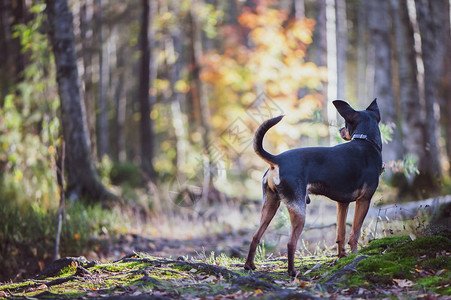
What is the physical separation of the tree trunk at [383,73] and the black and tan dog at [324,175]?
9.43 meters

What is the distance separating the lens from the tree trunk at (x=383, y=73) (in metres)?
14.7

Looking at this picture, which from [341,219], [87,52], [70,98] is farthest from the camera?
[87,52]

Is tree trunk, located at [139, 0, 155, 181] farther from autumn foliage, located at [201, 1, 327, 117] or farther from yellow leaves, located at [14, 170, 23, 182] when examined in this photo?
yellow leaves, located at [14, 170, 23, 182]

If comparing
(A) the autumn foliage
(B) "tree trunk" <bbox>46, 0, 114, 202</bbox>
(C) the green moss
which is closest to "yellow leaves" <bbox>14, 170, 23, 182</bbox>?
(B) "tree trunk" <bbox>46, 0, 114, 202</bbox>

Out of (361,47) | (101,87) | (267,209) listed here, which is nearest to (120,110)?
(101,87)

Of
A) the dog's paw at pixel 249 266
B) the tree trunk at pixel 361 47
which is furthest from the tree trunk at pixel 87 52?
the tree trunk at pixel 361 47

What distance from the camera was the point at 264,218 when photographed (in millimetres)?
5207

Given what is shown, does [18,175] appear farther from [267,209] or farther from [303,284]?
[303,284]

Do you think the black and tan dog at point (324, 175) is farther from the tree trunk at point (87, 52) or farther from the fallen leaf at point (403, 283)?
the tree trunk at point (87, 52)

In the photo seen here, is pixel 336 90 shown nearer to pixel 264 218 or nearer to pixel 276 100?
pixel 276 100

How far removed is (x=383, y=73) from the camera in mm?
15141

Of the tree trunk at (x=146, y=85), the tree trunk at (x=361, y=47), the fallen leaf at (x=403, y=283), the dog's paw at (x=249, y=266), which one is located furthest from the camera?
the tree trunk at (x=361, y=47)

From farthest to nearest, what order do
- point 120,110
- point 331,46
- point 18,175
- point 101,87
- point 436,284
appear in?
point 120,110
point 101,87
point 331,46
point 18,175
point 436,284

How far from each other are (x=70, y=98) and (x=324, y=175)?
708 centimetres
